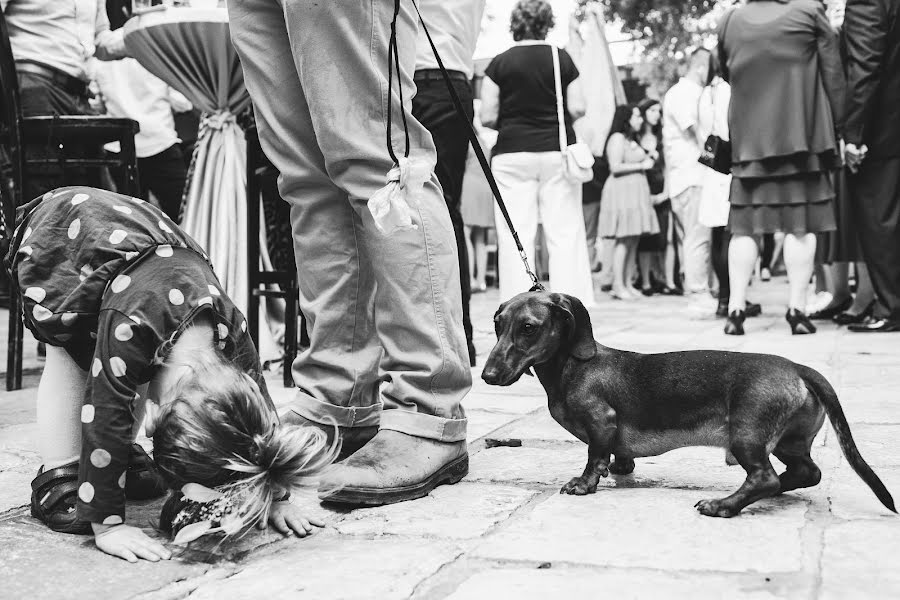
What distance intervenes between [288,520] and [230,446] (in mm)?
280

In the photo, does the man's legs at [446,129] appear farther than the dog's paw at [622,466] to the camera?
Yes

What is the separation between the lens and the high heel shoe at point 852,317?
6.17 meters

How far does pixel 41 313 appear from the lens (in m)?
1.97

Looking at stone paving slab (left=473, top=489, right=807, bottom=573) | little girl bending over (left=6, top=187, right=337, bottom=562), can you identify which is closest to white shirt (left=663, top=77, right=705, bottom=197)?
stone paving slab (left=473, top=489, right=807, bottom=573)

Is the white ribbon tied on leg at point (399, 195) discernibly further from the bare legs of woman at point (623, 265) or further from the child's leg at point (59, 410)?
the bare legs of woman at point (623, 265)

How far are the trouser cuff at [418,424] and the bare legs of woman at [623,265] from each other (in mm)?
7182

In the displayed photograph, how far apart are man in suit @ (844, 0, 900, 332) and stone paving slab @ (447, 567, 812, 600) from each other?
15.2 feet

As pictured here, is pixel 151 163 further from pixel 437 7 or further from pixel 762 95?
pixel 762 95

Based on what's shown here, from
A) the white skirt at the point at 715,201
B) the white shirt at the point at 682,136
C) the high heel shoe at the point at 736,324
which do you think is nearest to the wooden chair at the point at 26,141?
the high heel shoe at the point at 736,324

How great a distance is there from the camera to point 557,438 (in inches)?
109

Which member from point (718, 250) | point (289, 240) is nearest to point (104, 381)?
point (289, 240)

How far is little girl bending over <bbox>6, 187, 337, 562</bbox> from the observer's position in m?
1.69

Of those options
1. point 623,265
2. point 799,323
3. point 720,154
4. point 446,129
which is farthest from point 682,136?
point 446,129

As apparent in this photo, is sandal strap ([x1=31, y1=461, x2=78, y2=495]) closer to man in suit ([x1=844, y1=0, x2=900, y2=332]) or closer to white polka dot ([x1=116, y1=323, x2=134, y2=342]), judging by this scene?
white polka dot ([x1=116, y1=323, x2=134, y2=342])
